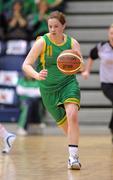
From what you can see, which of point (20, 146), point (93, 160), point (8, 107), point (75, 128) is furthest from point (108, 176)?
point (8, 107)

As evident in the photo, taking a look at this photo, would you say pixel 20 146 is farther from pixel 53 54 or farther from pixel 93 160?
pixel 53 54

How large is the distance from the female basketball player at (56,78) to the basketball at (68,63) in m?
0.22

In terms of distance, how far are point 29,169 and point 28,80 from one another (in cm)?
588

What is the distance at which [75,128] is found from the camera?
663cm

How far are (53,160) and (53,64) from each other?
126cm

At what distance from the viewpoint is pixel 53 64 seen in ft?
22.8

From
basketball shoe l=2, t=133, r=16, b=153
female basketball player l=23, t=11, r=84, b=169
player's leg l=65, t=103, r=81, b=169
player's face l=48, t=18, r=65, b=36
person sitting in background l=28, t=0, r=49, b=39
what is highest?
player's face l=48, t=18, r=65, b=36

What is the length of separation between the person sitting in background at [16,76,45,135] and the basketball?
5.46 meters

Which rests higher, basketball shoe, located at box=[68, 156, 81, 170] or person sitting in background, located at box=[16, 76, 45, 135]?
basketball shoe, located at box=[68, 156, 81, 170]

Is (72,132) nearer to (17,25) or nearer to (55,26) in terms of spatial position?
(55,26)

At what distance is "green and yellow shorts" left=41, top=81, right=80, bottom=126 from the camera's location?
6.72m

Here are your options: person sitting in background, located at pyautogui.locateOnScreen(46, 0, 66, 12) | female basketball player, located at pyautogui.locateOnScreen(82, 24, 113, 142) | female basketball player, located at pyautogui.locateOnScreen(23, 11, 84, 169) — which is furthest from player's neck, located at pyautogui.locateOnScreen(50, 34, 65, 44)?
person sitting in background, located at pyautogui.locateOnScreen(46, 0, 66, 12)

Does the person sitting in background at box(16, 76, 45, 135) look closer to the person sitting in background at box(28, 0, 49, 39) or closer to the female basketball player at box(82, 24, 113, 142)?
the person sitting in background at box(28, 0, 49, 39)

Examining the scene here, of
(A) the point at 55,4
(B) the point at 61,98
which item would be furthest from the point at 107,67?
(A) the point at 55,4
